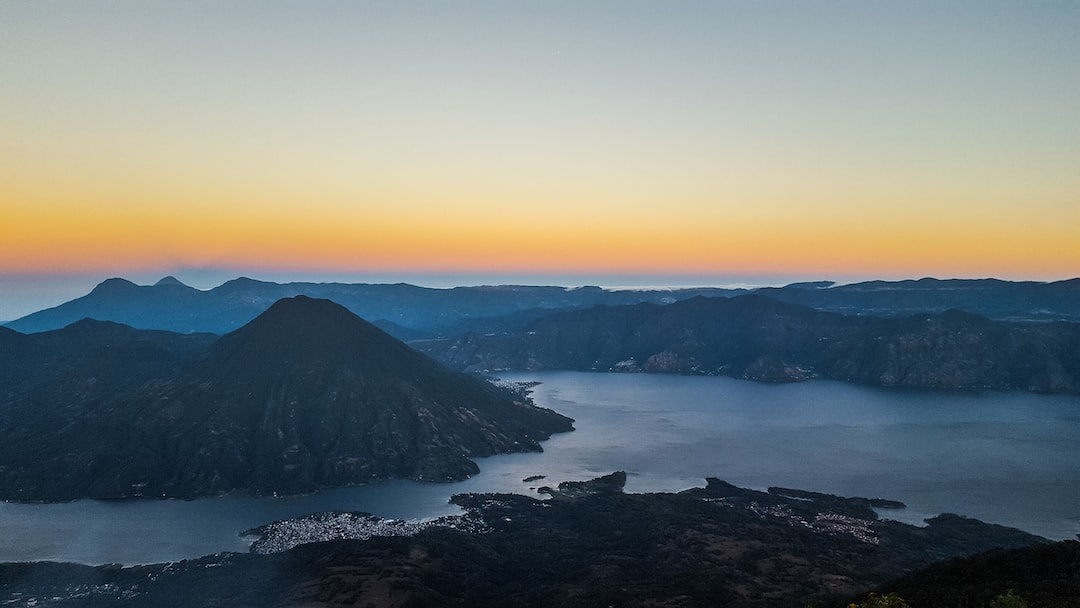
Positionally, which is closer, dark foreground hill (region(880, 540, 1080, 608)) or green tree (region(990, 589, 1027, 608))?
green tree (region(990, 589, 1027, 608))

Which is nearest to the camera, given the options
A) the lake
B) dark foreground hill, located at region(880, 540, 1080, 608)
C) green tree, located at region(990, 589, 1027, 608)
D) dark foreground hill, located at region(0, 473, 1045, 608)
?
green tree, located at region(990, 589, 1027, 608)

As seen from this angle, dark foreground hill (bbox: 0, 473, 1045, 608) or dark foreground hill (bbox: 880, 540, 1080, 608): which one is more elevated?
dark foreground hill (bbox: 880, 540, 1080, 608)

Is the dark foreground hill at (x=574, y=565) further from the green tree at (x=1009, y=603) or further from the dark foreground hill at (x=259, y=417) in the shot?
the dark foreground hill at (x=259, y=417)

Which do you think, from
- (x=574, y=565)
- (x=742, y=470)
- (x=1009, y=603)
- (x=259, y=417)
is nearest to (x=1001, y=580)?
(x=1009, y=603)

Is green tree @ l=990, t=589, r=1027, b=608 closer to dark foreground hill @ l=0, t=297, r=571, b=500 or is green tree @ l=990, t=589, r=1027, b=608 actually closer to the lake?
the lake

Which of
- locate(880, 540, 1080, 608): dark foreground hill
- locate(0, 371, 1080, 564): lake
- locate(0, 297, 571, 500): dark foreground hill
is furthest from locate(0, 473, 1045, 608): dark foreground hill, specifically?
locate(0, 297, 571, 500): dark foreground hill

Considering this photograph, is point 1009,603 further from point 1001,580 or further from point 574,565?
point 574,565
